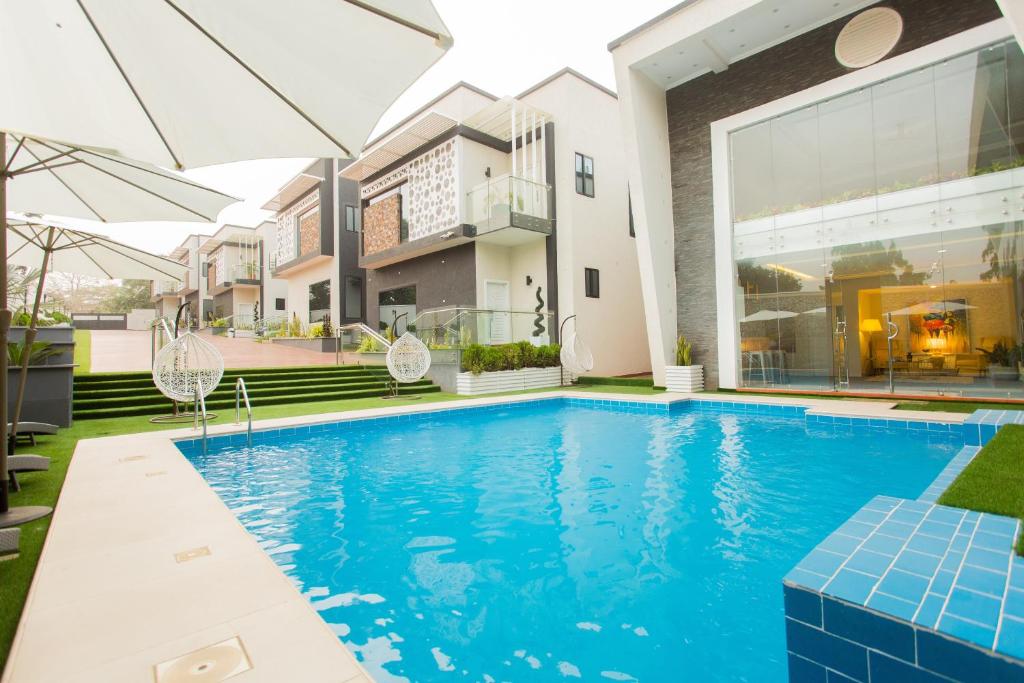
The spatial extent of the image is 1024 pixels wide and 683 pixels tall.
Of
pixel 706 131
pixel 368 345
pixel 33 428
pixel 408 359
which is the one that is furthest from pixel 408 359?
pixel 706 131

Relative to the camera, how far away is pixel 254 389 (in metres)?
10.3

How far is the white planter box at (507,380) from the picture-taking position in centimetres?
1168

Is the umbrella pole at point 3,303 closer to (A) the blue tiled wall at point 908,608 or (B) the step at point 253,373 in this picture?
(A) the blue tiled wall at point 908,608

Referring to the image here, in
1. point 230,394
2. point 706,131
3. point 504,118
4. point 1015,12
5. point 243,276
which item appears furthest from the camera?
point 243,276

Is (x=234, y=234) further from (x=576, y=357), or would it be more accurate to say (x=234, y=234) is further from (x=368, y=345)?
(x=576, y=357)

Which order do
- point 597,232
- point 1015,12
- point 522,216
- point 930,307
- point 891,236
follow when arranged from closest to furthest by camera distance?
point 1015,12, point 930,307, point 891,236, point 522,216, point 597,232

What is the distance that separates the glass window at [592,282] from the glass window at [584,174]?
2217 millimetres

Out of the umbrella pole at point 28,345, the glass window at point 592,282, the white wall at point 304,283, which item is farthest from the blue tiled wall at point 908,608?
the white wall at point 304,283

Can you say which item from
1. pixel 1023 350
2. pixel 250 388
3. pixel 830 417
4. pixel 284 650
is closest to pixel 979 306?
pixel 1023 350

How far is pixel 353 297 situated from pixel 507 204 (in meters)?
10.1

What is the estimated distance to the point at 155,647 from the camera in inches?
77.6

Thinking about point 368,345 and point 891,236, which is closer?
point 891,236

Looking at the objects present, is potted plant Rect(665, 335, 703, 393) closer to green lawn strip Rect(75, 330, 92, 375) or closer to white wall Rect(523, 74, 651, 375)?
white wall Rect(523, 74, 651, 375)

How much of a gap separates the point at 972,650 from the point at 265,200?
2604cm
